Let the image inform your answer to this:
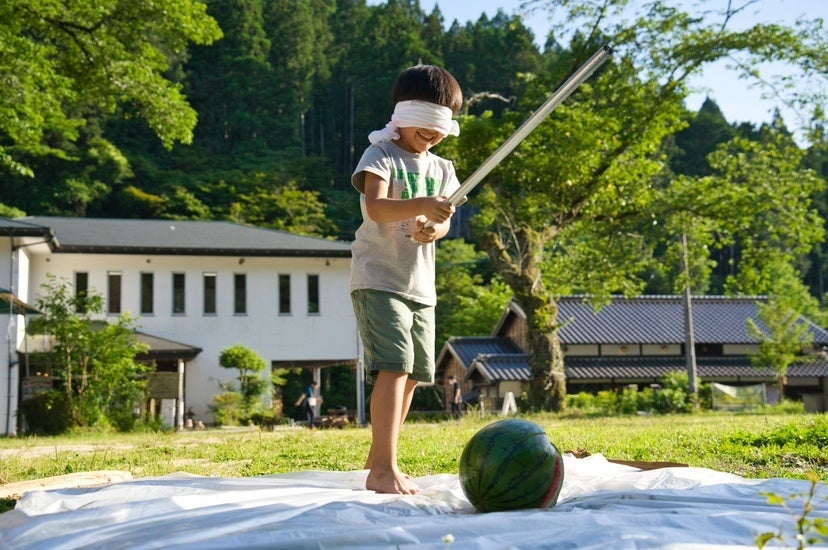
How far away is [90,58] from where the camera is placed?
520 inches

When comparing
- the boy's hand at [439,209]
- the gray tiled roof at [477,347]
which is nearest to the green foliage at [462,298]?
the gray tiled roof at [477,347]

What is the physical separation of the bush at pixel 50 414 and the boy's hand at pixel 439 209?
1332cm

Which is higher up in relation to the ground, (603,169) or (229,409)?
(603,169)

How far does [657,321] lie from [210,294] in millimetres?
18876

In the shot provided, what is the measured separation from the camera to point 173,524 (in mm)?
2398

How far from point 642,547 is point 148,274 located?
26.0 m

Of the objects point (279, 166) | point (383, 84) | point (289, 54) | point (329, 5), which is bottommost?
point (279, 166)

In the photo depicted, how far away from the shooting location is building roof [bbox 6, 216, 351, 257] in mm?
25812

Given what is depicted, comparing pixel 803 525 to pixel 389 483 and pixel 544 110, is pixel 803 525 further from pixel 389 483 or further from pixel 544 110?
pixel 544 110

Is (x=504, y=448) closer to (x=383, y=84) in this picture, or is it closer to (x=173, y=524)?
(x=173, y=524)

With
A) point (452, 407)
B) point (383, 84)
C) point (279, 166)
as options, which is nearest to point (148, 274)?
point (452, 407)

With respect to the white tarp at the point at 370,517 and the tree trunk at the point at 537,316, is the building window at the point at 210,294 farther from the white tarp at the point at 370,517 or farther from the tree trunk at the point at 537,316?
the white tarp at the point at 370,517

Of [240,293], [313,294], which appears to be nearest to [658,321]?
[313,294]

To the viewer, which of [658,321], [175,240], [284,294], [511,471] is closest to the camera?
[511,471]
